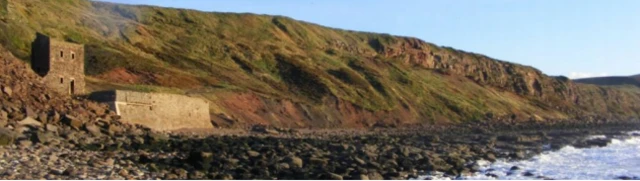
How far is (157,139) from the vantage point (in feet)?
85.4

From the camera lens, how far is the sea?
25.6 metres

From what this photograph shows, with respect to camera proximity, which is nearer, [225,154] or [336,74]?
[225,154]

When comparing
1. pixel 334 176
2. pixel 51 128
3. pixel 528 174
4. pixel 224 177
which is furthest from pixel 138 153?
pixel 528 174

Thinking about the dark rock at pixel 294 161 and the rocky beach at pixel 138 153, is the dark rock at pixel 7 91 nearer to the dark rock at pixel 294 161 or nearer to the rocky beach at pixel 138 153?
the rocky beach at pixel 138 153

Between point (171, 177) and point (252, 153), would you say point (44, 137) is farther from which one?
point (252, 153)

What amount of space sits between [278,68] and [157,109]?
3634 cm

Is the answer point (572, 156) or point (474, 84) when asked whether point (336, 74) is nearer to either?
point (474, 84)

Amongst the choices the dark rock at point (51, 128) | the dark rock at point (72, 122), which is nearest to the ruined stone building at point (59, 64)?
the dark rock at point (72, 122)

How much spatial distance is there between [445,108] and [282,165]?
5376 centimetres

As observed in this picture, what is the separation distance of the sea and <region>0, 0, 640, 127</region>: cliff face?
17349 mm

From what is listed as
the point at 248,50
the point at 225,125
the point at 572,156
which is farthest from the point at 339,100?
the point at 572,156

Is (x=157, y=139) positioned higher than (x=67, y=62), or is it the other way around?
(x=67, y=62)

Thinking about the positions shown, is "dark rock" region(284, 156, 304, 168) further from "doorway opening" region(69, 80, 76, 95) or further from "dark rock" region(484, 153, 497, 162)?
"doorway opening" region(69, 80, 76, 95)

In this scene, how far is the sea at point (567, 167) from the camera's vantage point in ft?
84.0
